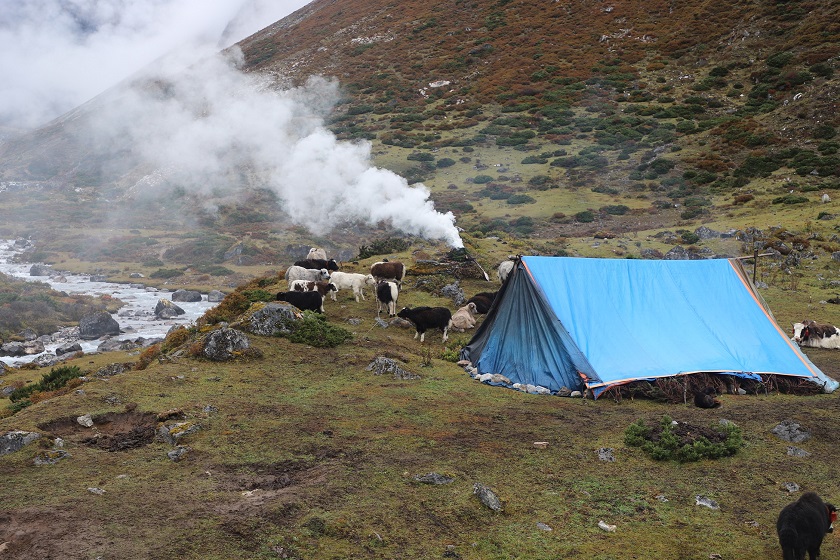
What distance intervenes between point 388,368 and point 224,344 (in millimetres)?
3951

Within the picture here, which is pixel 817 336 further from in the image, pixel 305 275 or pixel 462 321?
pixel 305 275

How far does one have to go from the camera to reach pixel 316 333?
16156mm

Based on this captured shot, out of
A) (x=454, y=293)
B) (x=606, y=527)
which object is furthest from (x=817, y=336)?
(x=606, y=527)

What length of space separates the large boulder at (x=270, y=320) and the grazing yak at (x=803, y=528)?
12.5 meters

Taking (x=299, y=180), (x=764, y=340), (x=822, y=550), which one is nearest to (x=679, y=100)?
(x=299, y=180)

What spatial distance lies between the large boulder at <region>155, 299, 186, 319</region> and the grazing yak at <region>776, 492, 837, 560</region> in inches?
1205

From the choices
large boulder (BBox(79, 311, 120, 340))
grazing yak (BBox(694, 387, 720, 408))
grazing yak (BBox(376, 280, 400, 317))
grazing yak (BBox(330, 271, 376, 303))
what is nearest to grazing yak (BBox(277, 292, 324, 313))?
grazing yak (BBox(376, 280, 400, 317))

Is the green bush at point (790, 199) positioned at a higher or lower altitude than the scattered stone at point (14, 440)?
higher

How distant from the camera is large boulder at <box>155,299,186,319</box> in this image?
105ft

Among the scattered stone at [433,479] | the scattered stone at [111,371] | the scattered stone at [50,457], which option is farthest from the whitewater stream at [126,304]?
the scattered stone at [433,479]

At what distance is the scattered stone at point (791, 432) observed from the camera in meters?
9.71

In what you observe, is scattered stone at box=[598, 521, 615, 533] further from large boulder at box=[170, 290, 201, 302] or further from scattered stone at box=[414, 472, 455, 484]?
large boulder at box=[170, 290, 201, 302]

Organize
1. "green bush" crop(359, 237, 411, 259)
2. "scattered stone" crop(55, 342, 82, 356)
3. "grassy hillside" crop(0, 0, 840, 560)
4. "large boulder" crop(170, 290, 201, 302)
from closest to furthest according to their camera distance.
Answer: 1. "grassy hillside" crop(0, 0, 840, 560)
2. "scattered stone" crop(55, 342, 82, 356)
3. "green bush" crop(359, 237, 411, 259)
4. "large boulder" crop(170, 290, 201, 302)

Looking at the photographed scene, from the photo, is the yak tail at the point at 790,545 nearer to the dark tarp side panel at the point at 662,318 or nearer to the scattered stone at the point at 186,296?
the dark tarp side panel at the point at 662,318
